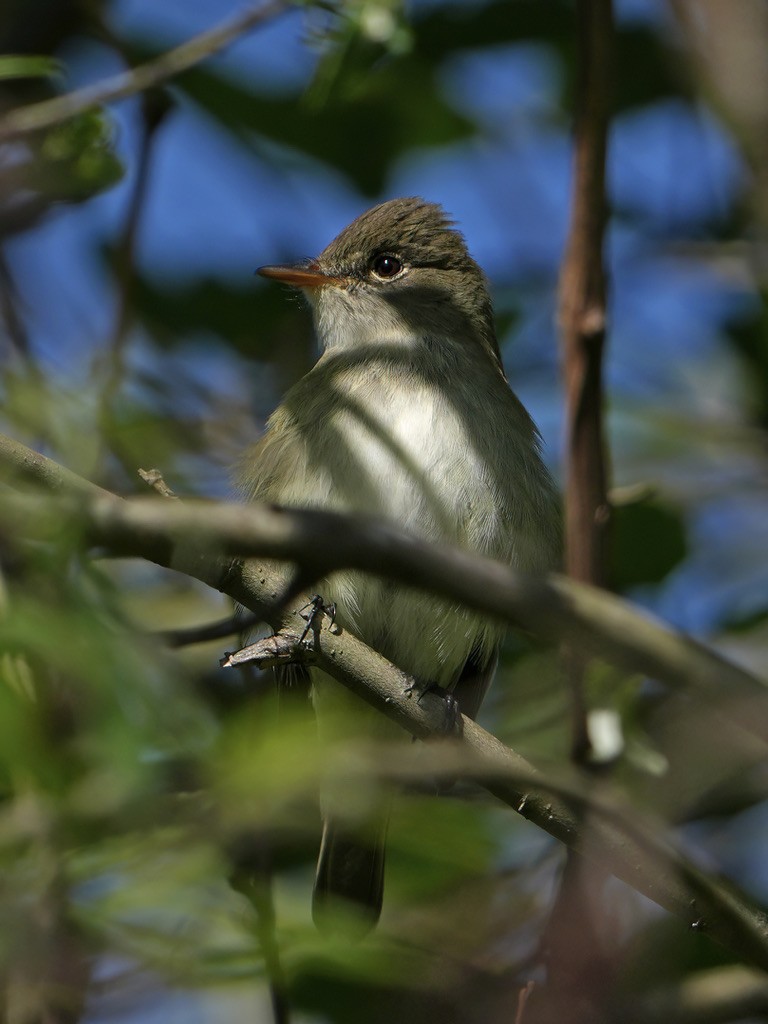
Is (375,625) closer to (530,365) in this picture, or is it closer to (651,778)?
(651,778)

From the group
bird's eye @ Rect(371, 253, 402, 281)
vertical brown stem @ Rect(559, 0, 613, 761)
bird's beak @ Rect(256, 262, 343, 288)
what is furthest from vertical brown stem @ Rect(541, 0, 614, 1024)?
bird's eye @ Rect(371, 253, 402, 281)

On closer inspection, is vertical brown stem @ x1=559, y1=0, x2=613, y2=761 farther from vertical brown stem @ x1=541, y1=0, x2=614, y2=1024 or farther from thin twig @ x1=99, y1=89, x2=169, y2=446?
thin twig @ x1=99, y1=89, x2=169, y2=446

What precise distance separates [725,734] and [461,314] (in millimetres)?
3064

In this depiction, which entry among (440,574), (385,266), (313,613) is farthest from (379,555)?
(385,266)

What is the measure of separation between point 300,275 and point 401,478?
4.25 feet

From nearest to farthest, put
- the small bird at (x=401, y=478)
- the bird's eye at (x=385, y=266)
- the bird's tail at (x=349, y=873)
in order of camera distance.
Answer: the bird's tail at (x=349, y=873)
the small bird at (x=401, y=478)
the bird's eye at (x=385, y=266)

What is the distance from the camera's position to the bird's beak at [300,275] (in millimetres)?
5371

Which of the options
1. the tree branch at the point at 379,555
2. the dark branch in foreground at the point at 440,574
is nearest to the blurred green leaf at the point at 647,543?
the dark branch in foreground at the point at 440,574

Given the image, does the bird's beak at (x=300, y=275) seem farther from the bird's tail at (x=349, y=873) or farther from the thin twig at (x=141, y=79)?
the bird's tail at (x=349, y=873)

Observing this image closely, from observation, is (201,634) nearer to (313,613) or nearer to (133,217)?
(313,613)

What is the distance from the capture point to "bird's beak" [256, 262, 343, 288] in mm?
5371

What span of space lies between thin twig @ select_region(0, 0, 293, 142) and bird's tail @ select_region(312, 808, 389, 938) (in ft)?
7.22

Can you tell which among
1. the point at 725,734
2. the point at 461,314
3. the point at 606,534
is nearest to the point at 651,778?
the point at 606,534

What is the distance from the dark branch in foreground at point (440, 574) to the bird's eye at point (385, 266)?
3215mm
